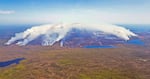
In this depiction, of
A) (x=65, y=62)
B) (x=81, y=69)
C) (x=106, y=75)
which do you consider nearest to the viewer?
(x=106, y=75)

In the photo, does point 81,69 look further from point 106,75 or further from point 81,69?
point 106,75

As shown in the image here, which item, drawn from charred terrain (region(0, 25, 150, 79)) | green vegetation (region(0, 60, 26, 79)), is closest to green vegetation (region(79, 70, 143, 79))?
charred terrain (region(0, 25, 150, 79))

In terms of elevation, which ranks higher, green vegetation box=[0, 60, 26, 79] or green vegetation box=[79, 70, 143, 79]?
green vegetation box=[0, 60, 26, 79]

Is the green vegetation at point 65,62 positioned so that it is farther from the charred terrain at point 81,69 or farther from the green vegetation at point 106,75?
the green vegetation at point 106,75

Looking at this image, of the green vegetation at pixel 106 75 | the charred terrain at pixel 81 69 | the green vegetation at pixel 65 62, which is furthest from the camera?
the green vegetation at pixel 65 62

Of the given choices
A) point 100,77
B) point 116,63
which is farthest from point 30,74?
point 116,63

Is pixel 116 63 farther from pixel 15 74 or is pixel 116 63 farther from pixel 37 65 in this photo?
pixel 15 74

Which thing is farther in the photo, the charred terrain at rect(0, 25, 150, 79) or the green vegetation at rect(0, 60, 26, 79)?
the charred terrain at rect(0, 25, 150, 79)

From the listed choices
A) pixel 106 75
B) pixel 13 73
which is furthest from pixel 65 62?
pixel 106 75

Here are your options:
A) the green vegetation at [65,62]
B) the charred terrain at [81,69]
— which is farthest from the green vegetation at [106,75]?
the green vegetation at [65,62]

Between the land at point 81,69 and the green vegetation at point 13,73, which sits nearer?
the green vegetation at point 13,73

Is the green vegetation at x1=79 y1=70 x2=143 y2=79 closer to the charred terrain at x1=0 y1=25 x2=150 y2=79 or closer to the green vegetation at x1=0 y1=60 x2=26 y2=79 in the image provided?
the charred terrain at x1=0 y1=25 x2=150 y2=79
